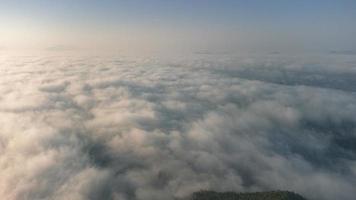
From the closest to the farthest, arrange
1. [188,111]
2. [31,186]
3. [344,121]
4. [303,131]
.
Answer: [31,186] < [188,111] < [303,131] < [344,121]

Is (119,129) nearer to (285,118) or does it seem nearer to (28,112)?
(28,112)

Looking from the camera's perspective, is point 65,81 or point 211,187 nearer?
point 211,187

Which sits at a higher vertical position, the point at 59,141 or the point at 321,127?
the point at 59,141

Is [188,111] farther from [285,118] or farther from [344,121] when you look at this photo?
[344,121]

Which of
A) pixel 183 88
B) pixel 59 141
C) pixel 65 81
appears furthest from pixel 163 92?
pixel 59 141

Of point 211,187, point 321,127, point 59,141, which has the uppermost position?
point 59,141

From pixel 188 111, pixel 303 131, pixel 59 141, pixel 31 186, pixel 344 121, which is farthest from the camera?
pixel 344 121

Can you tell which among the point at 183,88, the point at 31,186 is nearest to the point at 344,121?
the point at 183,88
